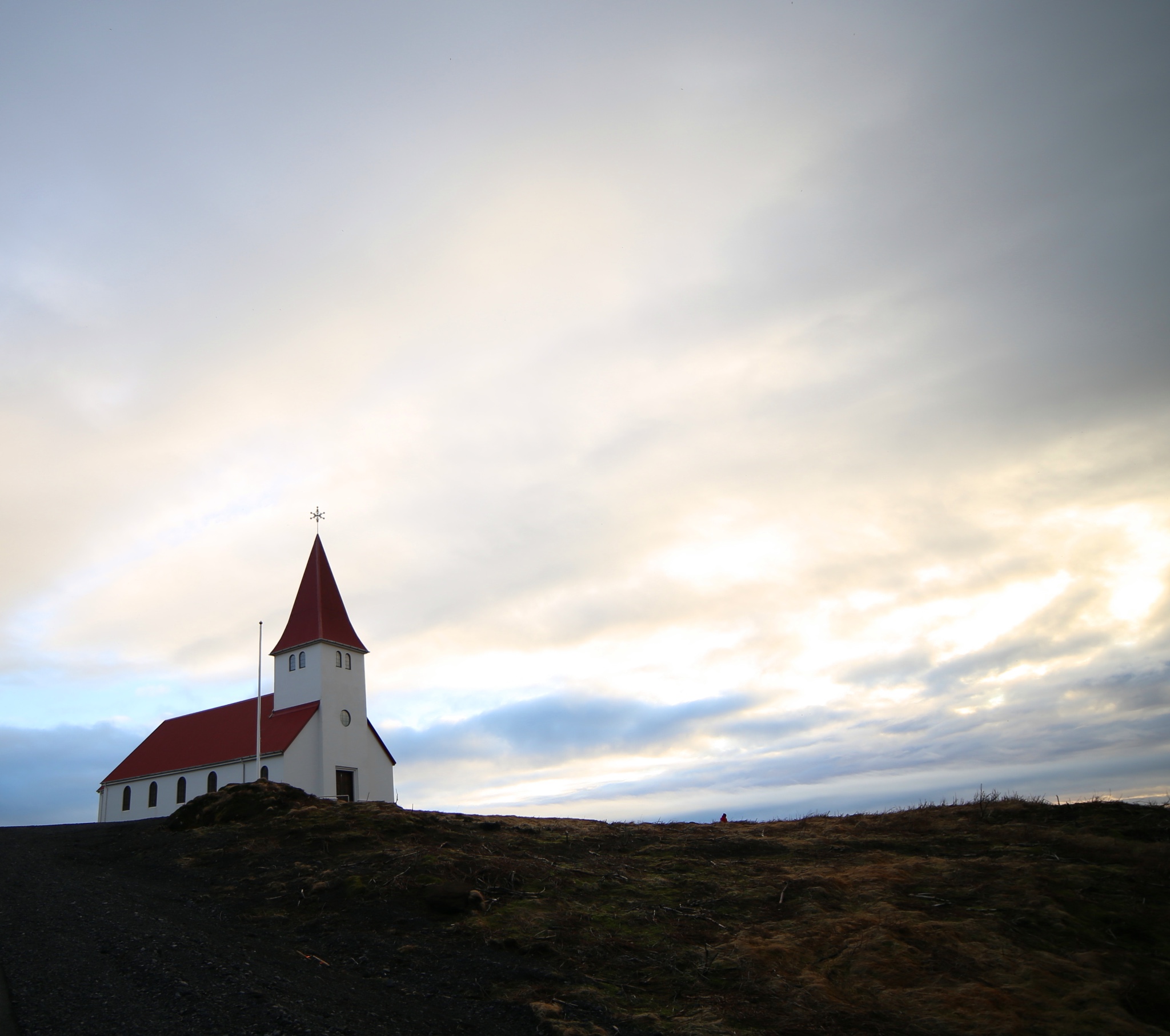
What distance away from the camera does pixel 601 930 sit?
13031mm

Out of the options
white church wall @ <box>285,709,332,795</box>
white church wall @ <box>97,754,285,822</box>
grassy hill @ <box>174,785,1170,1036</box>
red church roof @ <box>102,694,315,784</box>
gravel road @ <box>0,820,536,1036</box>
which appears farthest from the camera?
red church roof @ <box>102,694,315,784</box>

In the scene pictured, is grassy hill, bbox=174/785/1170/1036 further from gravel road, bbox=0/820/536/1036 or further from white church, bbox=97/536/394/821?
white church, bbox=97/536/394/821

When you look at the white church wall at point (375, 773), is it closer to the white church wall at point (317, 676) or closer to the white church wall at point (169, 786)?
the white church wall at point (317, 676)

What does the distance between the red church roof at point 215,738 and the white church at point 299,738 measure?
7cm

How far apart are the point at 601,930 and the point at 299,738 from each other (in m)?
31.8

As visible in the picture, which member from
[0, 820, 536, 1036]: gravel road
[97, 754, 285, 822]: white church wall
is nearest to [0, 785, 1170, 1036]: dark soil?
[0, 820, 536, 1036]: gravel road

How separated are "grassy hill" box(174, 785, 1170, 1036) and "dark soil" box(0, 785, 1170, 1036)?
0.05 metres

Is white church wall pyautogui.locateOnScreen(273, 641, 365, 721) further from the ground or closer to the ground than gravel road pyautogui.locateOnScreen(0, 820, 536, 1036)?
further from the ground

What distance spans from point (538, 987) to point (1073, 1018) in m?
6.72

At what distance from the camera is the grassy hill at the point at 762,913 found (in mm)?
10195

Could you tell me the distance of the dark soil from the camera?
9664 millimetres

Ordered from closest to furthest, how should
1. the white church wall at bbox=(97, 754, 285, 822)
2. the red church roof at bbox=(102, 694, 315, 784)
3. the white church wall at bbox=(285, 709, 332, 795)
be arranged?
the white church wall at bbox=(285, 709, 332, 795), the white church wall at bbox=(97, 754, 285, 822), the red church roof at bbox=(102, 694, 315, 784)

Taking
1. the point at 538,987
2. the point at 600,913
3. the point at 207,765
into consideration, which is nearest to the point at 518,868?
the point at 600,913

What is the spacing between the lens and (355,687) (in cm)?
4456
